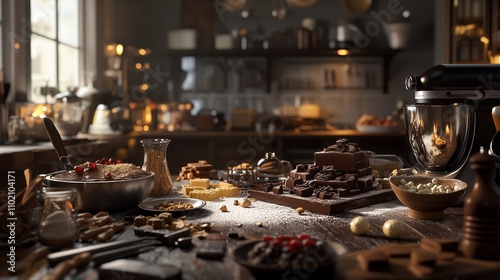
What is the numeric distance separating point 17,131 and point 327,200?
2435mm

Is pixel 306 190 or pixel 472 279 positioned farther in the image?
pixel 306 190

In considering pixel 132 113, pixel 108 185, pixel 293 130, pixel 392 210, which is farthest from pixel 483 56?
pixel 108 185

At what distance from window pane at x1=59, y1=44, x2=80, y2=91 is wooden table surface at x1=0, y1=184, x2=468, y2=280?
138 inches

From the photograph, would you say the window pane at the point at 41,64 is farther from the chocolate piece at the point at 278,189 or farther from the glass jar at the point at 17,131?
the chocolate piece at the point at 278,189

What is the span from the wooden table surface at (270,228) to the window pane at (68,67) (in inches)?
138

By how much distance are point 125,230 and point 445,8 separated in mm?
4971

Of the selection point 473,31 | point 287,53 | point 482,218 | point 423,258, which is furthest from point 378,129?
point 423,258

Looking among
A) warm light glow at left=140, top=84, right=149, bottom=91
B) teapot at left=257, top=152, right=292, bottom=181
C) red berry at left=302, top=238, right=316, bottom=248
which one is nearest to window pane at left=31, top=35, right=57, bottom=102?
warm light glow at left=140, top=84, right=149, bottom=91

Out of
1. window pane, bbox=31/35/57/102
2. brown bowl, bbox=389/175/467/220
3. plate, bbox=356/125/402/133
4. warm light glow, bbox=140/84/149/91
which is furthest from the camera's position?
warm light glow, bbox=140/84/149/91

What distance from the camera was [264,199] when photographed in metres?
1.93

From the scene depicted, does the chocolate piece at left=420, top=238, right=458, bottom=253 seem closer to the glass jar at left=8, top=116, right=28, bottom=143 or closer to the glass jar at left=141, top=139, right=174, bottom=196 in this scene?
the glass jar at left=141, top=139, right=174, bottom=196

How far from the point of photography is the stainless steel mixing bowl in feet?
5.43

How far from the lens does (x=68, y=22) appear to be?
5207 mm

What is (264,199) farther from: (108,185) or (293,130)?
(293,130)
